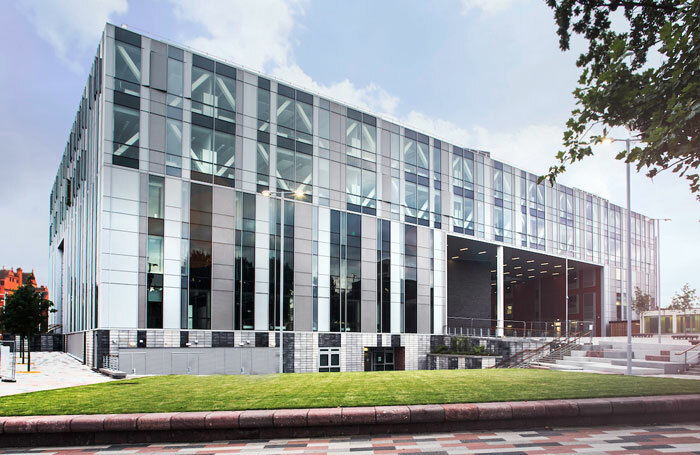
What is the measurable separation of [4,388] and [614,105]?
17894 mm

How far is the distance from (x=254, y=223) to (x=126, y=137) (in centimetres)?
926

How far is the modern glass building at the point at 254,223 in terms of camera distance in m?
30.3

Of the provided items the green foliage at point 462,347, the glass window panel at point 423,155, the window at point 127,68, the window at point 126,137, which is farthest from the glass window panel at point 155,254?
the glass window panel at point 423,155

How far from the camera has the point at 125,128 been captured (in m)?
30.7

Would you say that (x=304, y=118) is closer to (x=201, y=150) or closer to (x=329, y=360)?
(x=201, y=150)

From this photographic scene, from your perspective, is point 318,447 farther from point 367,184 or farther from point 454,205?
point 454,205

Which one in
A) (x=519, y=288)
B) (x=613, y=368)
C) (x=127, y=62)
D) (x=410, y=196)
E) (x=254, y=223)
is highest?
(x=127, y=62)

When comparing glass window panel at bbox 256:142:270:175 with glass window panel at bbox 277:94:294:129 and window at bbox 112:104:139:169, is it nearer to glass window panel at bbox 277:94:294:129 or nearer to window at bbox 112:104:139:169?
glass window panel at bbox 277:94:294:129

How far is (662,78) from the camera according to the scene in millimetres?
11156

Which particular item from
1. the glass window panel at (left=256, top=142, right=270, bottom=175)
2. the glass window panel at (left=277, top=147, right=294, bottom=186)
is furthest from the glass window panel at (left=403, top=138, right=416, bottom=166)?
the glass window panel at (left=256, top=142, right=270, bottom=175)

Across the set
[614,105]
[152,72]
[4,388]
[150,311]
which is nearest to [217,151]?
[152,72]

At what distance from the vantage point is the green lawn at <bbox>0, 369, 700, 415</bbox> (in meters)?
10.2

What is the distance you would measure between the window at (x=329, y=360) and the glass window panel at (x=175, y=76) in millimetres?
19380

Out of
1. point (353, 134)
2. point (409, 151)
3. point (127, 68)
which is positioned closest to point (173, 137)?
point (127, 68)
